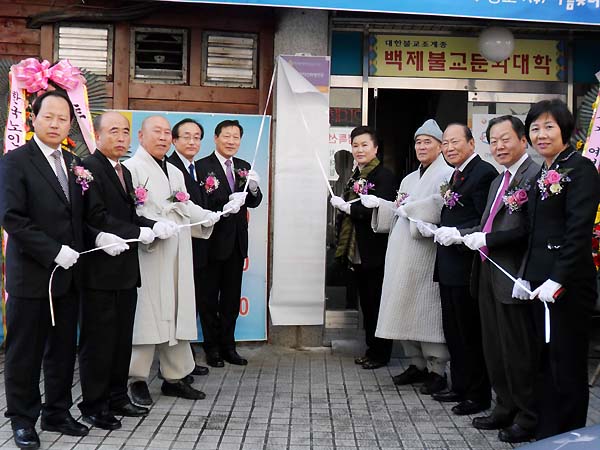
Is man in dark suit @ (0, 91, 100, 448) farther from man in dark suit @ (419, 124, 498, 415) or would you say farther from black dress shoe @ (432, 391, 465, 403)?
black dress shoe @ (432, 391, 465, 403)

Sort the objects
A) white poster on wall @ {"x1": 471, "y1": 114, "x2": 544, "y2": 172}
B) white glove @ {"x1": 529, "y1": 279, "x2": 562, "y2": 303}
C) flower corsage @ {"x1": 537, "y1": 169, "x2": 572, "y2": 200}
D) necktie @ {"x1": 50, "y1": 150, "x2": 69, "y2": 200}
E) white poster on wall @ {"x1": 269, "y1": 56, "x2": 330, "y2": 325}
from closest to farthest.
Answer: white glove @ {"x1": 529, "y1": 279, "x2": 562, "y2": 303} → flower corsage @ {"x1": 537, "y1": 169, "x2": 572, "y2": 200} → necktie @ {"x1": 50, "y1": 150, "x2": 69, "y2": 200} → white poster on wall @ {"x1": 269, "y1": 56, "x2": 330, "y2": 325} → white poster on wall @ {"x1": 471, "y1": 114, "x2": 544, "y2": 172}

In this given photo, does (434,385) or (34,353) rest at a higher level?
(34,353)

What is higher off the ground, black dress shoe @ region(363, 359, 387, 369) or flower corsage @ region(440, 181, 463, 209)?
flower corsage @ region(440, 181, 463, 209)

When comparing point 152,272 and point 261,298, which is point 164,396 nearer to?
point 152,272

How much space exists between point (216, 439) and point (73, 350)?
1.04 meters

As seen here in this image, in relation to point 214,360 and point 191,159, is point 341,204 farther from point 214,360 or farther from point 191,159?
point 214,360

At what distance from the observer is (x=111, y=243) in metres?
4.00

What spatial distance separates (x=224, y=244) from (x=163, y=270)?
1.18 meters

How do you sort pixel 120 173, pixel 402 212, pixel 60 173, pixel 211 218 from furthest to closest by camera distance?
pixel 211 218
pixel 402 212
pixel 120 173
pixel 60 173

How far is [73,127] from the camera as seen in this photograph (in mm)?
5617

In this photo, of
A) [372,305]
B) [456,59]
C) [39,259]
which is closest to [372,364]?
[372,305]

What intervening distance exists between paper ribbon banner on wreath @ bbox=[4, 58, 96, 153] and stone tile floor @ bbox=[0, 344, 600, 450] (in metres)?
2.14

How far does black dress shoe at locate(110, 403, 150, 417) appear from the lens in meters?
4.36

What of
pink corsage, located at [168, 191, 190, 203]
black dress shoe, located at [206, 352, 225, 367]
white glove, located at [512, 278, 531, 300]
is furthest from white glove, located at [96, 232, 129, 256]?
white glove, located at [512, 278, 531, 300]
